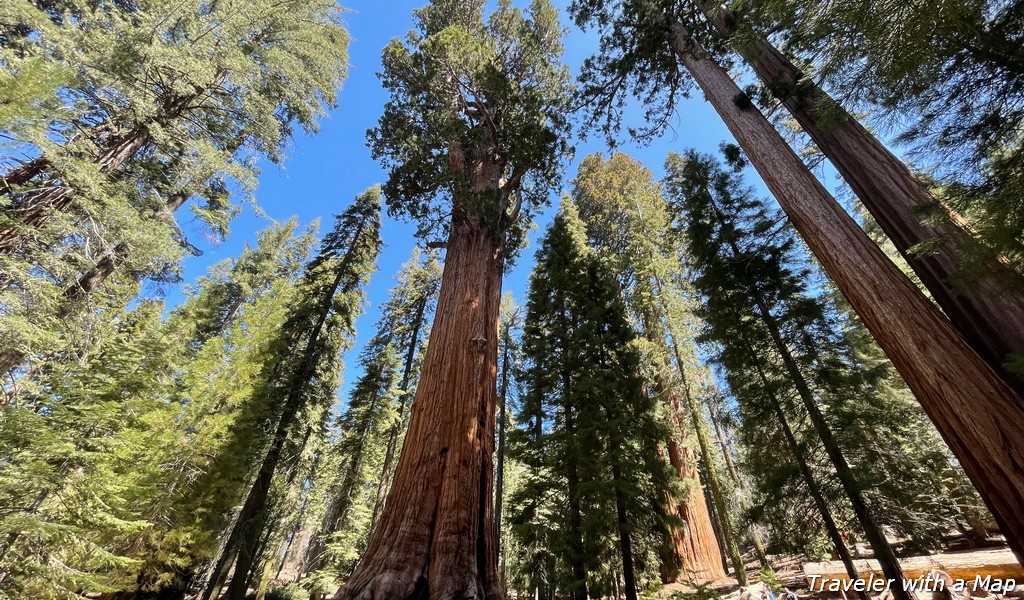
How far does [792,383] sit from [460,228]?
20.9ft

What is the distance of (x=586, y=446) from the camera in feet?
23.8

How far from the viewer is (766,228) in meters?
6.84

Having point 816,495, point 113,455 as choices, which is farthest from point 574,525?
point 113,455

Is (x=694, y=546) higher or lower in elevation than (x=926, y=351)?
lower

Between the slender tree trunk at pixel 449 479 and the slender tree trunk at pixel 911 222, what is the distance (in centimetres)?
371

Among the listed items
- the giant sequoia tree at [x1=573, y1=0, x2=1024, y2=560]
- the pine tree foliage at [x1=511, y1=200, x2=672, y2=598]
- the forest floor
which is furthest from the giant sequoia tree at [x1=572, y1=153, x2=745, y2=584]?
the giant sequoia tree at [x1=573, y1=0, x2=1024, y2=560]

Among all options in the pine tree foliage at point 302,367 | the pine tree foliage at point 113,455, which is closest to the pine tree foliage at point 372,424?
the pine tree foliage at point 302,367


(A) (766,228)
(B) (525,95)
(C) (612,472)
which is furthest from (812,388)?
→ (B) (525,95)

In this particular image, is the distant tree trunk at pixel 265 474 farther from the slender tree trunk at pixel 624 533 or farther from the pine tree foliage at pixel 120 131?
the slender tree trunk at pixel 624 533

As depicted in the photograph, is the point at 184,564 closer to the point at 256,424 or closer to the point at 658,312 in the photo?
the point at 256,424

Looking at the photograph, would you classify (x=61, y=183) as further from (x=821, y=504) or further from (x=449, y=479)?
(x=821, y=504)

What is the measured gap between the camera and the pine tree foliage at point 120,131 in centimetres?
505

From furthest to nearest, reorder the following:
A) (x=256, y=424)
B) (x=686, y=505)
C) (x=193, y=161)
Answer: (x=256, y=424) < (x=686, y=505) < (x=193, y=161)

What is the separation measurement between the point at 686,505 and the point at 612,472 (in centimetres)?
430
